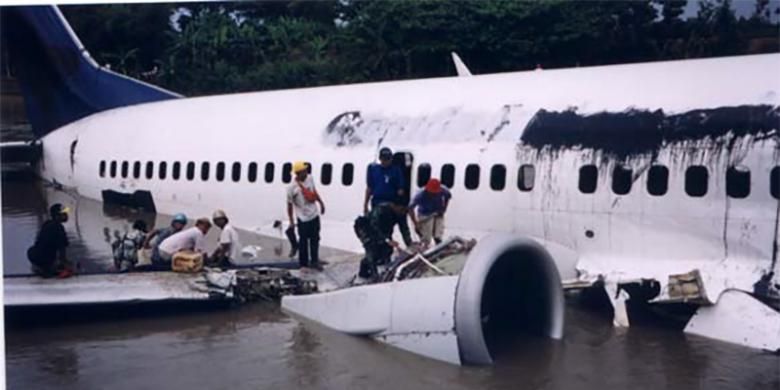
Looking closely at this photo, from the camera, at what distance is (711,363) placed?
6340 millimetres

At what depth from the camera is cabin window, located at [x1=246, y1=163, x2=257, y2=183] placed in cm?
923

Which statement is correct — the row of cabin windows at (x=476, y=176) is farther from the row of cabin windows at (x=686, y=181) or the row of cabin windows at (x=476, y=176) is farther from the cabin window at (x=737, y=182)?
the cabin window at (x=737, y=182)

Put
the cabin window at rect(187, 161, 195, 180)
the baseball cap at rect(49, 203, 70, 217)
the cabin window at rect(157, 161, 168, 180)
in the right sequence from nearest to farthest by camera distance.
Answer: the baseball cap at rect(49, 203, 70, 217) → the cabin window at rect(187, 161, 195, 180) → the cabin window at rect(157, 161, 168, 180)

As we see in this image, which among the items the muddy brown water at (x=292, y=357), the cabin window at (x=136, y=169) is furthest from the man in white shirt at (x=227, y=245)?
the cabin window at (x=136, y=169)

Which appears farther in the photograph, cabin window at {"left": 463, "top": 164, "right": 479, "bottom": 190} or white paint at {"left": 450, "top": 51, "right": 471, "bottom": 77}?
white paint at {"left": 450, "top": 51, "right": 471, "bottom": 77}

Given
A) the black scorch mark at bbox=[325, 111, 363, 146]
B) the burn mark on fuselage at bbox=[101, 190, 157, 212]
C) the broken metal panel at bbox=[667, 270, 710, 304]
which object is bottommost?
the broken metal panel at bbox=[667, 270, 710, 304]

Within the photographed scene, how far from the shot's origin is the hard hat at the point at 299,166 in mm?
8898

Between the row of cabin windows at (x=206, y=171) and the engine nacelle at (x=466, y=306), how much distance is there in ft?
5.74

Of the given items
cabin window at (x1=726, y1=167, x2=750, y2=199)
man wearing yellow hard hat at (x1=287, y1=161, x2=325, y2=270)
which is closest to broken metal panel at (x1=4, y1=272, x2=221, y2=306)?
man wearing yellow hard hat at (x1=287, y1=161, x2=325, y2=270)

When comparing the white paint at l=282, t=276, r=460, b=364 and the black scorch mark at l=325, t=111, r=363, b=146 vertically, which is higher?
the black scorch mark at l=325, t=111, r=363, b=146

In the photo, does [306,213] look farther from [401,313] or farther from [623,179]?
[623,179]

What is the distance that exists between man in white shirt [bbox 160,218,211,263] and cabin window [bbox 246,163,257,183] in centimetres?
146

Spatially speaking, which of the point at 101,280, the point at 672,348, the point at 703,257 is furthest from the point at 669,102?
the point at 101,280

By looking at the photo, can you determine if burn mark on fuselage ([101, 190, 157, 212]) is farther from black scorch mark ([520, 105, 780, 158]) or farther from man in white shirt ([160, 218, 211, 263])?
black scorch mark ([520, 105, 780, 158])
